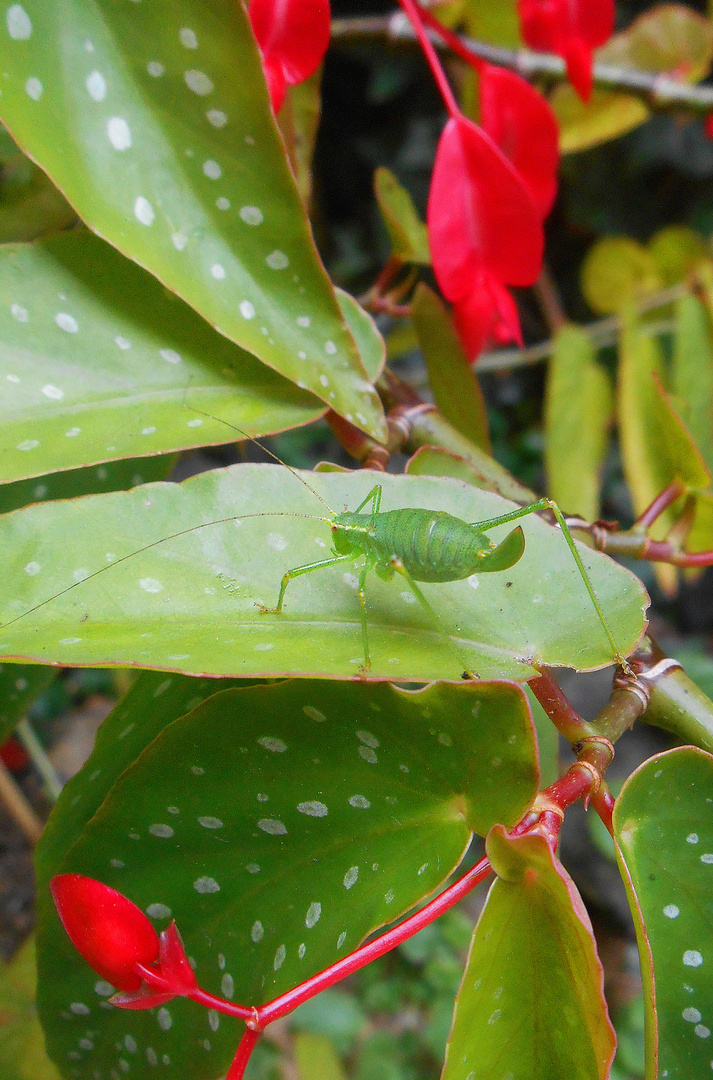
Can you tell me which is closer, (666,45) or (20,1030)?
(20,1030)

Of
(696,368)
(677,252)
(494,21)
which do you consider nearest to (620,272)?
(677,252)

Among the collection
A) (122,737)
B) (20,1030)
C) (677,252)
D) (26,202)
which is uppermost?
(26,202)

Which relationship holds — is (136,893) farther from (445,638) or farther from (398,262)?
(398,262)

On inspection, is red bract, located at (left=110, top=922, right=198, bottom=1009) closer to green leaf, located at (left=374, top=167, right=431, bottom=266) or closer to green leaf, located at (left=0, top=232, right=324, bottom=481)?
green leaf, located at (left=0, top=232, right=324, bottom=481)

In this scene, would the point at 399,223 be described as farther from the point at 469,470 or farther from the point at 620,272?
the point at 620,272

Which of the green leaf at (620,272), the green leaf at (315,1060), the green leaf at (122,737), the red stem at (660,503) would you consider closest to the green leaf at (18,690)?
the green leaf at (122,737)

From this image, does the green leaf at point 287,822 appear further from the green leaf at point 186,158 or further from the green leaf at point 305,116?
the green leaf at point 305,116

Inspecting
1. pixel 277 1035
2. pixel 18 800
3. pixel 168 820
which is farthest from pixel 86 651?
pixel 277 1035
